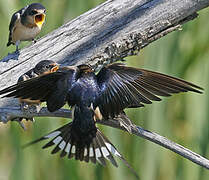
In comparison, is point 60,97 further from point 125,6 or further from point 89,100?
point 125,6

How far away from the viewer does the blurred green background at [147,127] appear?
2791 mm

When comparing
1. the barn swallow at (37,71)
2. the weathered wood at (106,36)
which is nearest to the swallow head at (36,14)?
the weathered wood at (106,36)

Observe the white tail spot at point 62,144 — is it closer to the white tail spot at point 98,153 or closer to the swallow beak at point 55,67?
the white tail spot at point 98,153

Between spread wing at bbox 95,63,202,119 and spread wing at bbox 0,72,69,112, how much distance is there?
0.45ft

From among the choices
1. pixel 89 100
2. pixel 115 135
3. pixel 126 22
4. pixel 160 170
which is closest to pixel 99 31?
pixel 126 22

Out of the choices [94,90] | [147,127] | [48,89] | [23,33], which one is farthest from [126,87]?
[23,33]

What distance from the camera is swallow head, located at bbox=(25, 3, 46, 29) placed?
108 inches

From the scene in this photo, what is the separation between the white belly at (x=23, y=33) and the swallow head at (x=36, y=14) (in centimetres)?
4

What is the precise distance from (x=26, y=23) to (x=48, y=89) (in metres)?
0.76

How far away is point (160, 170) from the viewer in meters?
2.94

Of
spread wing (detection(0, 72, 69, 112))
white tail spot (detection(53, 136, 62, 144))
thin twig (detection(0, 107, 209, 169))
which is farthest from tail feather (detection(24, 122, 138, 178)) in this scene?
spread wing (detection(0, 72, 69, 112))

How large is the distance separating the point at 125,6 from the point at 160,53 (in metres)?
0.47

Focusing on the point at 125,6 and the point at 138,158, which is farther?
the point at 138,158

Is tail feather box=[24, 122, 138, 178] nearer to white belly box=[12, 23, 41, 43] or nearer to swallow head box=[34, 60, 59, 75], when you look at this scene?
swallow head box=[34, 60, 59, 75]
